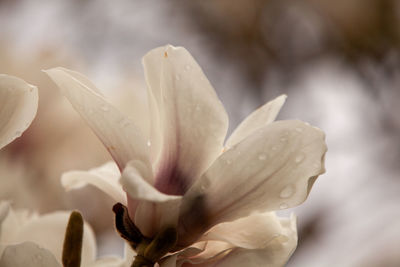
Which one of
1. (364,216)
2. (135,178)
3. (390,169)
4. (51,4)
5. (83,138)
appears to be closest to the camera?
(135,178)

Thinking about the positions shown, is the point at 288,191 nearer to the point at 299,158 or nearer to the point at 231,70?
the point at 299,158

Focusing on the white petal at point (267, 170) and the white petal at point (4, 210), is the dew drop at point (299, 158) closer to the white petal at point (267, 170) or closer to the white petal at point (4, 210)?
the white petal at point (267, 170)

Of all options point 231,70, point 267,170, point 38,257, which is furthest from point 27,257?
point 231,70

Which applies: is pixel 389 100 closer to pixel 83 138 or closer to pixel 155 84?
pixel 83 138

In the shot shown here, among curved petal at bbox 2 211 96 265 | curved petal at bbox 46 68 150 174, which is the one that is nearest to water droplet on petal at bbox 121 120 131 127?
curved petal at bbox 46 68 150 174

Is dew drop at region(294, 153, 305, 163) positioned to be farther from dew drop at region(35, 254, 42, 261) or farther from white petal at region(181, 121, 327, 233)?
dew drop at region(35, 254, 42, 261)

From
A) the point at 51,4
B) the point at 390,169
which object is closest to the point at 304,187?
the point at 390,169

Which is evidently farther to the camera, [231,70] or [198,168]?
[231,70]
